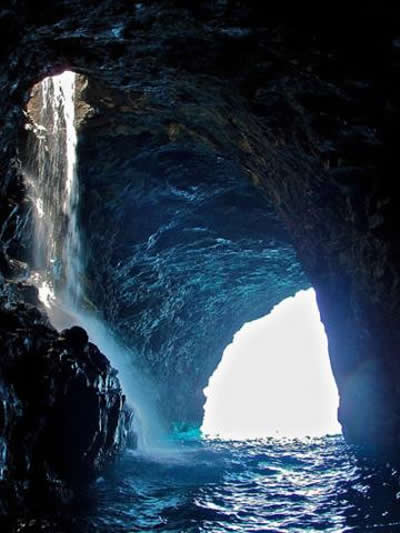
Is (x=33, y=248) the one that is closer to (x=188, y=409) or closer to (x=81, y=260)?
(x=81, y=260)

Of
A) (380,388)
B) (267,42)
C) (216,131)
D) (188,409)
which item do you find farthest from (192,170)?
(188,409)

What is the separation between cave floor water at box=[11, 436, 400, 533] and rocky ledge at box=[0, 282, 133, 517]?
513mm

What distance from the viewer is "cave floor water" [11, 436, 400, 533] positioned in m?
5.75

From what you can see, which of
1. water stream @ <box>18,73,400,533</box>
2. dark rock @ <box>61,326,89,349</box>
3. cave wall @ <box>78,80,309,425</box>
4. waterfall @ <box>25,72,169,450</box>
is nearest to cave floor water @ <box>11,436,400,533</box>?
water stream @ <box>18,73,400,533</box>

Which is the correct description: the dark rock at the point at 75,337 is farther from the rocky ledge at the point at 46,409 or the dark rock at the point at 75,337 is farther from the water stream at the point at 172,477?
the water stream at the point at 172,477

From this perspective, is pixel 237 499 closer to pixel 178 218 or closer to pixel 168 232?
pixel 178 218

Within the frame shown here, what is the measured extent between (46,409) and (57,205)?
6739 millimetres

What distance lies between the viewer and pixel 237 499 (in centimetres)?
730

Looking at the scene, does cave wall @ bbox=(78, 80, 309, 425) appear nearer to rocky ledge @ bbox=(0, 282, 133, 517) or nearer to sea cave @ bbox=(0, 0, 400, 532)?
sea cave @ bbox=(0, 0, 400, 532)

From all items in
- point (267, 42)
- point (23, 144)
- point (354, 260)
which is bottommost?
point (354, 260)

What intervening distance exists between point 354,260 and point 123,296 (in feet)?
32.4

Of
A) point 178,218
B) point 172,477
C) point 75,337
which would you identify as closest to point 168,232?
point 178,218

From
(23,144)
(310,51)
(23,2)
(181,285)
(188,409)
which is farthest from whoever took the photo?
(188,409)

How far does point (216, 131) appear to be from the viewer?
443 inches
